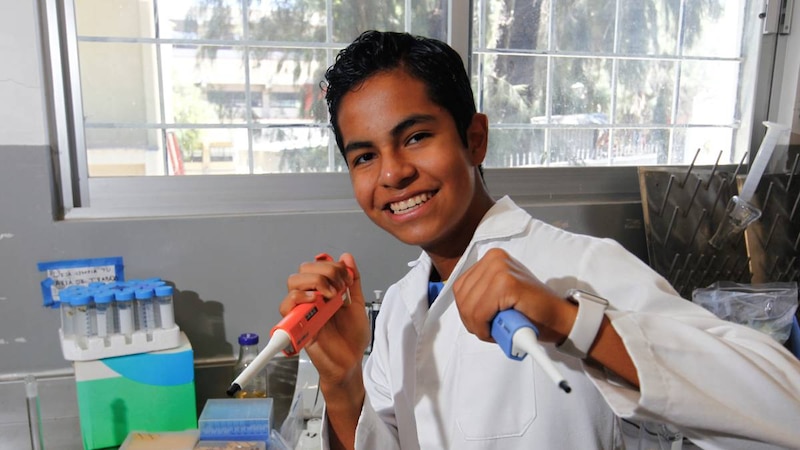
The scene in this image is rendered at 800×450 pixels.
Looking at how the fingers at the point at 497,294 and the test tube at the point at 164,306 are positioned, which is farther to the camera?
the test tube at the point at 164,306

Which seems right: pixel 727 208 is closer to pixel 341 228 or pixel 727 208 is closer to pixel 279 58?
pixel 341 228

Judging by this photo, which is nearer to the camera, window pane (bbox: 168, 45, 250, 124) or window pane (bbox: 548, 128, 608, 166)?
window pane (bbox: 168, 45, 250, 124)

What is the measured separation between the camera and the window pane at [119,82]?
4.19ft

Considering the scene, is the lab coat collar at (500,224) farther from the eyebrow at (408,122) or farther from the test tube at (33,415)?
the test tube at (33,415)

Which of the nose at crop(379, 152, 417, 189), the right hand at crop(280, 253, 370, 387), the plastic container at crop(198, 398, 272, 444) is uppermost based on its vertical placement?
the nose at crop(379, 152, 417, 189)

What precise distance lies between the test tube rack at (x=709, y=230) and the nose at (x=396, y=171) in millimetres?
947

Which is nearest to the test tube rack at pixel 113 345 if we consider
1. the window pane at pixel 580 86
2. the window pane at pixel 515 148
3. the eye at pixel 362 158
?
the eye at pixel 362 158

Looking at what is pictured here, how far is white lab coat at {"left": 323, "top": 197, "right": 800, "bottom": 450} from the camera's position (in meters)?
0.50

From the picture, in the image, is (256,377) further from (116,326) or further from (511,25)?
(511,25)

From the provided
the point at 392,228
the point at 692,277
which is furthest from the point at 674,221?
the point at 392,228

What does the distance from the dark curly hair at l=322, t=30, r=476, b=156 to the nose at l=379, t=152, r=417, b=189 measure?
9 centimetres

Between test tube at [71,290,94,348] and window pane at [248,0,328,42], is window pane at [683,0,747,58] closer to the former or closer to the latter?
window pane at [248,0,328,42]

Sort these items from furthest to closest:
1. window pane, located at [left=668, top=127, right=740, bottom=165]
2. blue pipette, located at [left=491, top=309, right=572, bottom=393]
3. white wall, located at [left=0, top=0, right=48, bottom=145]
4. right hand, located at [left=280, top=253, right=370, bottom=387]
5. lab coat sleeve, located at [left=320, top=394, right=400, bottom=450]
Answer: window pane, located at [left=668, top=127, right=740, bottom=165] → white wall, located at [left=0, top=0, right=48, bottom=145] → lab coat sleeve, located at [left=320, top=394, right=400, bottom=450] → right hand, located at [left=280, top=253, right=370, bottom=387] → blue pipette, located at [left=491, top=309, right=572, bottom=393]

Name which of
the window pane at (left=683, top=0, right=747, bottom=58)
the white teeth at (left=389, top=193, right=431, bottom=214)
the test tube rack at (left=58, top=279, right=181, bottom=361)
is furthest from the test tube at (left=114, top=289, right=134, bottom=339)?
the window pane at (left=683, top=0, right=747, bottom=58)
